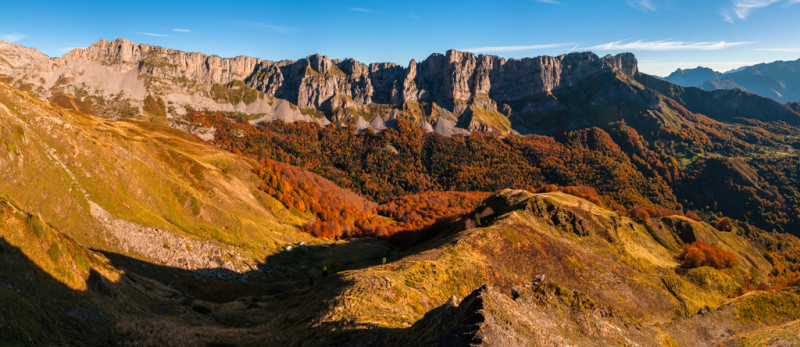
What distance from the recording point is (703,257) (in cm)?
9281

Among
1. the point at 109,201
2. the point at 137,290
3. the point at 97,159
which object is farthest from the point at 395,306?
the point at 97,159

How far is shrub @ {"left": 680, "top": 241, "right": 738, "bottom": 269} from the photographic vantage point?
297ft

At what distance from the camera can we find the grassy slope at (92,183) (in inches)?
1786

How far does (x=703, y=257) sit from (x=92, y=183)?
146 metres

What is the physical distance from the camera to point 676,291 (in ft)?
223

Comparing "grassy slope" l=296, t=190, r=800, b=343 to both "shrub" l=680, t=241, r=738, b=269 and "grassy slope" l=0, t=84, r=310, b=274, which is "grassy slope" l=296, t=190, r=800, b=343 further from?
"grassy slope" l=0, t=84, r=310, b=274

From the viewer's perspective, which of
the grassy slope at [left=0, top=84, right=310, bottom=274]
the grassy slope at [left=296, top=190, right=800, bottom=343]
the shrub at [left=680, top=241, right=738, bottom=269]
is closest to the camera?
the grassy slope at [left=296, top=190, right=800, bottom=343]

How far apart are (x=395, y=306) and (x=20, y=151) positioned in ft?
191

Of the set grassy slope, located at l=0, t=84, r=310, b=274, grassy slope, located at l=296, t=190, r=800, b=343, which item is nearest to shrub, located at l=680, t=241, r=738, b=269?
grassy slope, located at l=296, t=190, r=800, b=343

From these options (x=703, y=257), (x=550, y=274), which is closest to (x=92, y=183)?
(x=550, y=274)

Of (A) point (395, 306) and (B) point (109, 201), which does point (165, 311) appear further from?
(B) point (109, 201)

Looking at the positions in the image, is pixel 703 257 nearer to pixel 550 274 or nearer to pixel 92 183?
pixel 550 274

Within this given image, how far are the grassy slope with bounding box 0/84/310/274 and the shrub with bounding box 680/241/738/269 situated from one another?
116 metres

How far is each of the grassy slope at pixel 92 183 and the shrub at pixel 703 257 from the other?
382 ft
